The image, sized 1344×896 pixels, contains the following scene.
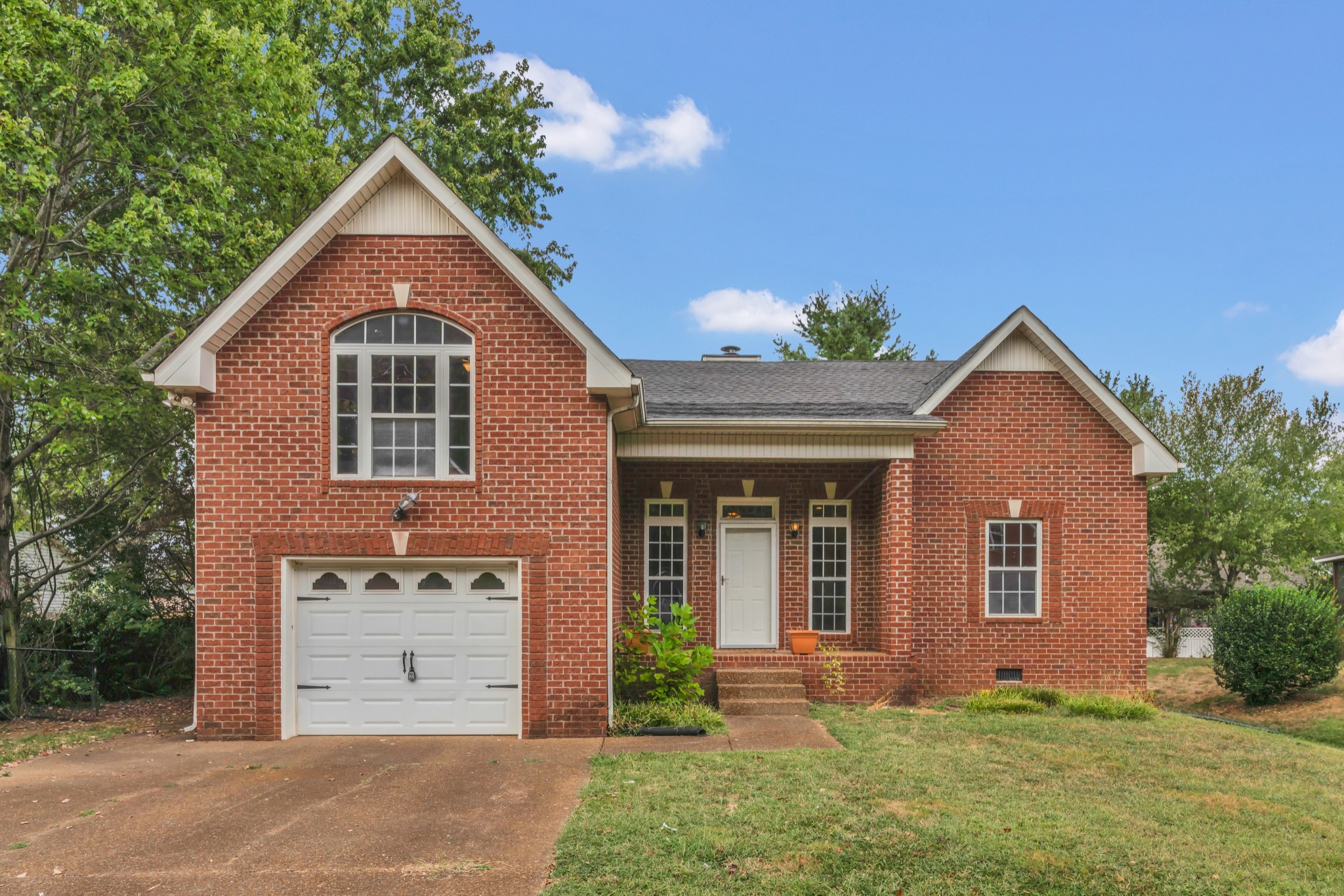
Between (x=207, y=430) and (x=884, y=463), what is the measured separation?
9377 mm

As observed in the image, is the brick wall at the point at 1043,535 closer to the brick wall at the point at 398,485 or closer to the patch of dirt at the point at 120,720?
the brick wall at the point at 398,485

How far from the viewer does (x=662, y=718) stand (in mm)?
10047

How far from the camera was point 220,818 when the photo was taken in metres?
6.64

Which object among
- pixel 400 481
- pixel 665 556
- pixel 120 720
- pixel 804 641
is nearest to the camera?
pixel 400 481

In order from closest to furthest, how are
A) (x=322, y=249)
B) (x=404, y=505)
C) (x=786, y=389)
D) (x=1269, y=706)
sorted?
1. (x=404, y=505)
2. (x=322, y=249)
3. (x=786, y=389)
4. (x=1269, y=706)

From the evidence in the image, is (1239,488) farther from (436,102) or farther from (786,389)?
(436,102)

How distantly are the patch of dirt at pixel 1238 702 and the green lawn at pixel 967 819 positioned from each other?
166 inches

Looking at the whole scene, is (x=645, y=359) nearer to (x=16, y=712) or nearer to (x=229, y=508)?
(x=229, y=508)

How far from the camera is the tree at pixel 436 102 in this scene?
70.1 ft

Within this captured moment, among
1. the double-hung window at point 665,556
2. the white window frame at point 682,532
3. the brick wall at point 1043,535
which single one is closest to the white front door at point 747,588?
the white window frame at point 682,532

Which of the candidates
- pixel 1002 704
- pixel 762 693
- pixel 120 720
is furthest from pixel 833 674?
pixel 120 720

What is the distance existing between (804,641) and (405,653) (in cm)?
584

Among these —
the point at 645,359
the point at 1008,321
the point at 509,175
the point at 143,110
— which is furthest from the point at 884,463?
the point at 509,175

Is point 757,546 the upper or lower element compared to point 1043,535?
lower
